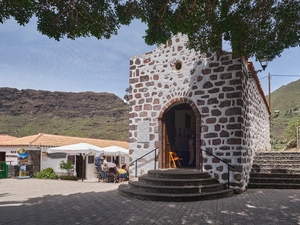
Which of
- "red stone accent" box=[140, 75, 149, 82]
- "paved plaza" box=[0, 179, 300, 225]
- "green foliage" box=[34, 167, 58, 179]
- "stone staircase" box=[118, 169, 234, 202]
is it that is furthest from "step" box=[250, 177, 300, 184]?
"green foliage" box=[34, 167, 58, 179]

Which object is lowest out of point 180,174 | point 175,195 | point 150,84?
point 175,195

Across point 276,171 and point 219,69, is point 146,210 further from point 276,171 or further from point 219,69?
point 276,171

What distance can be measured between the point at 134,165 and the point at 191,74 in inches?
153

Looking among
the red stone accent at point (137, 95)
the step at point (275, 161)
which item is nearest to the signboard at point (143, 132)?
the red stone accent at point (137, 95)

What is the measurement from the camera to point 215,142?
9078 mm

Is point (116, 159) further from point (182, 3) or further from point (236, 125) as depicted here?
point (182, 3)

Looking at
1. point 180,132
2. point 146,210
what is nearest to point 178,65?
point 180,132

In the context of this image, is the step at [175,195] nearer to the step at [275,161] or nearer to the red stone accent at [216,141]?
the red stone accent at [216,141]

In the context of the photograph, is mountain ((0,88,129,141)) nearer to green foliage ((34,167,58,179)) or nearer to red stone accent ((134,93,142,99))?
green foliage ((34,167,58,179))

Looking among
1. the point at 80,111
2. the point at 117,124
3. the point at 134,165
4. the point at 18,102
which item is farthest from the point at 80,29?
the point at 18,102

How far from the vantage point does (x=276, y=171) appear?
397 inches

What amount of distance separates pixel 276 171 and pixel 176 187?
4.45m

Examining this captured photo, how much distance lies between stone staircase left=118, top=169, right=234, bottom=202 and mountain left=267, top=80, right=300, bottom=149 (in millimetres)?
34273

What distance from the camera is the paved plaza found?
5.34 metres
